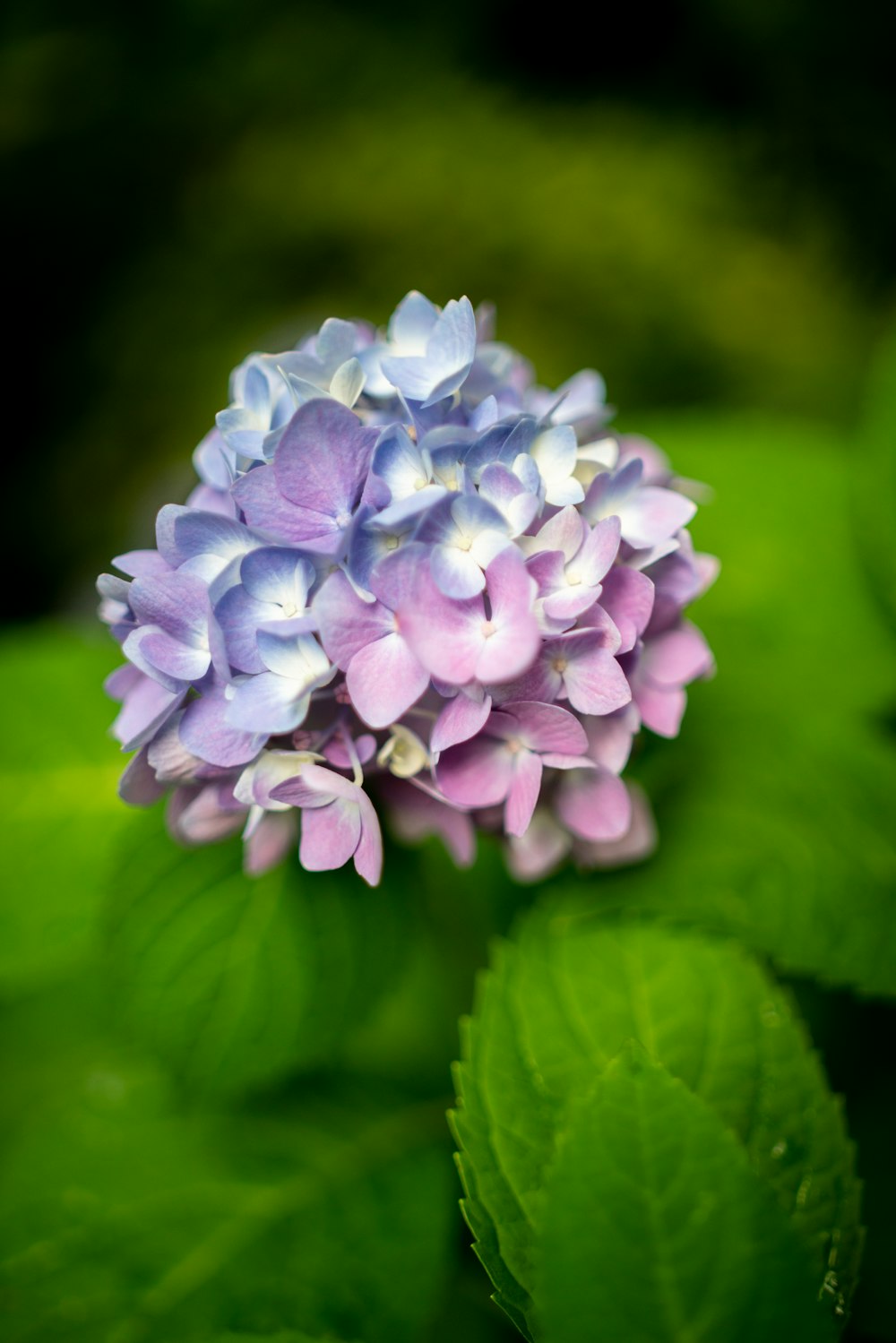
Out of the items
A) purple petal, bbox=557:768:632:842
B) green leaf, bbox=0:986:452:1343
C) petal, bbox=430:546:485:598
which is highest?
petal, bbox=430:546:485:598

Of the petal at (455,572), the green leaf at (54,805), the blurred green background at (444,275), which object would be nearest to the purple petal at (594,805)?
the petal at (455,572)

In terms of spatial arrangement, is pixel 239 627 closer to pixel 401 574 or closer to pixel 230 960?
pixel 401 574

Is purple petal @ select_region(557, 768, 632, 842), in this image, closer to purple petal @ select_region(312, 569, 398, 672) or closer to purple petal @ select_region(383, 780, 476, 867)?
purple petal @ select_region(383, 780, 476, 867)

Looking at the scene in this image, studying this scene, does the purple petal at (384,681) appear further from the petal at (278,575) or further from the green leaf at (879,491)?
the green leaf at (879,491)

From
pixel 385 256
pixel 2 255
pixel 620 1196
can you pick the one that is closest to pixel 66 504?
pixel 2 255

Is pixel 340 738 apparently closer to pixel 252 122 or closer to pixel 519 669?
pixel 519 669

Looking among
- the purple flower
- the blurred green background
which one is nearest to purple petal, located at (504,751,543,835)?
the purple flower

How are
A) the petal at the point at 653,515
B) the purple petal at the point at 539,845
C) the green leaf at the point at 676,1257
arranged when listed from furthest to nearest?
the purple petal at the point at 539,845 < the petal at the point at 653,515 < the green leaf at the point at 676,1257
